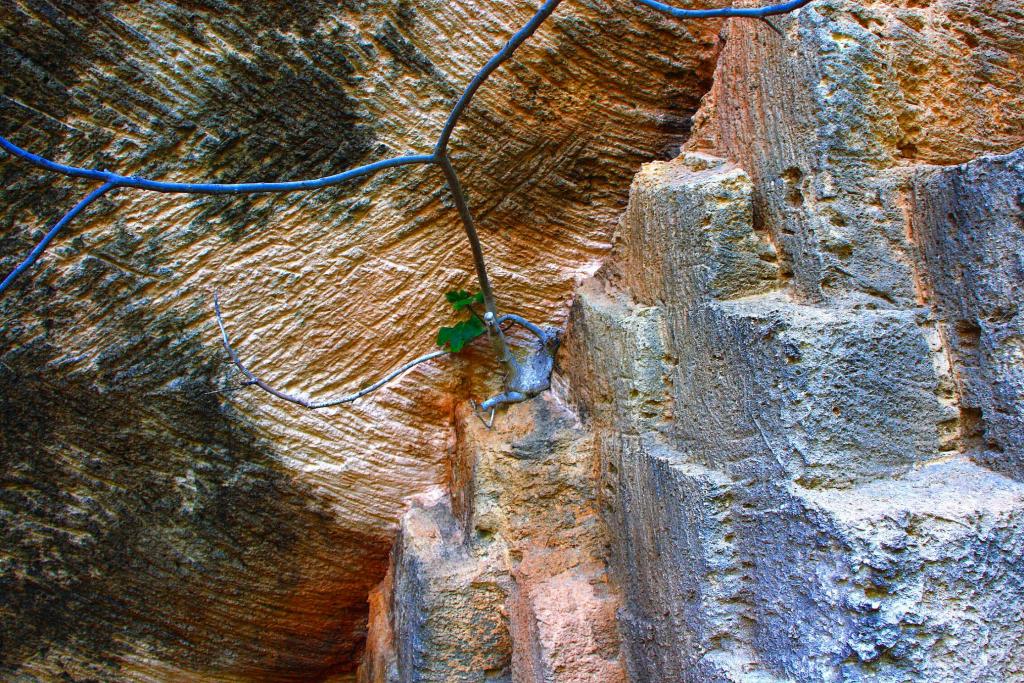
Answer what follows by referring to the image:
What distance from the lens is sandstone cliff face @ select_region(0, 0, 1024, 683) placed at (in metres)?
1.15

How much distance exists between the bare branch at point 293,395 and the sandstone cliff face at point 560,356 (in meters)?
0.03

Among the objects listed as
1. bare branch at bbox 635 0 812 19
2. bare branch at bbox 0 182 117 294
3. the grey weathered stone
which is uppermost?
bare branch at bbox 635 0 812 19

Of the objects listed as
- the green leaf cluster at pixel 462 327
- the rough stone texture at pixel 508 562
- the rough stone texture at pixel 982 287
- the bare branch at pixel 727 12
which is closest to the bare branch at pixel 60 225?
the bare branch at pixel 727 12

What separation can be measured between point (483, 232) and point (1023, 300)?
102 centimetres

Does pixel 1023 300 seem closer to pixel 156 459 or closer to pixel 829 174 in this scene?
pixel 829 174

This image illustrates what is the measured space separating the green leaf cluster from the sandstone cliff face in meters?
0.05

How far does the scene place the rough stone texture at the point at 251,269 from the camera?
1.50m

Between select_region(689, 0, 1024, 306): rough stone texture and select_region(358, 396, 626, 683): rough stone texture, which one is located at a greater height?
select_region(689, 0, 1024, 306): rough stone texture

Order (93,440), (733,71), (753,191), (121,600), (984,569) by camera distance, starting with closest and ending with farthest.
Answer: (984,569), (753,191), (733,71), (93,440), (121,600)

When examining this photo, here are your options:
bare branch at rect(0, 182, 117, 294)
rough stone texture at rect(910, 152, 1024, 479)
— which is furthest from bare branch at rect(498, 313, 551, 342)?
bare branch at rect(0, 182, 117, 294)

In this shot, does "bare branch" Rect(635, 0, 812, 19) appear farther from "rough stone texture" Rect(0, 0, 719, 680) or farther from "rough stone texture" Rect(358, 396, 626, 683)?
"rough stone texture" Rect(358, 396, 626, 683)

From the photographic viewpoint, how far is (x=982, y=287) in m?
1.18

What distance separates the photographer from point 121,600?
5.66 feet

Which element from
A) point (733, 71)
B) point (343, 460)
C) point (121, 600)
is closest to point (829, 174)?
point (733, 71)
